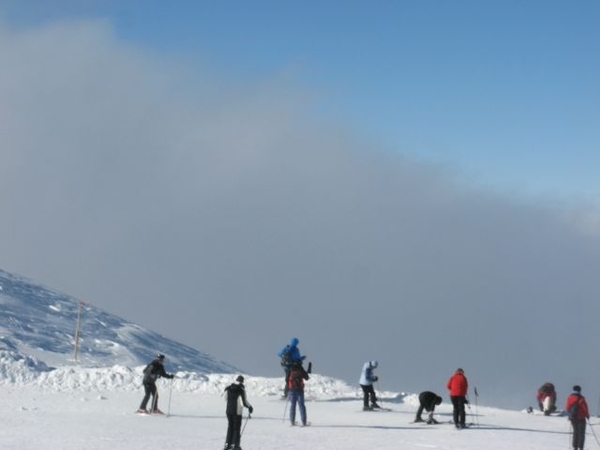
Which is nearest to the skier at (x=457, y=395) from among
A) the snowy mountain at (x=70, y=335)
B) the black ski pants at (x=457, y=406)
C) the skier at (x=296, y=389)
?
the black ski pants at (x=457, y=406)

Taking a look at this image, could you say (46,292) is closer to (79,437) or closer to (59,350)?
(59,350)

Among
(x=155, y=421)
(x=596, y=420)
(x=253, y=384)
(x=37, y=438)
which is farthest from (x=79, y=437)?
(x=596, y=420)

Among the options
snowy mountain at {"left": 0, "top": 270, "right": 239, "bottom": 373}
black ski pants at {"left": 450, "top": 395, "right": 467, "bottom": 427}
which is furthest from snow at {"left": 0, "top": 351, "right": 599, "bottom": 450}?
snowy mountain at {"left": 0, "top": 270, "right": 239, "bottom": 373}

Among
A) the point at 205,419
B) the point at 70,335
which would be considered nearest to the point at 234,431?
the point at 205,419

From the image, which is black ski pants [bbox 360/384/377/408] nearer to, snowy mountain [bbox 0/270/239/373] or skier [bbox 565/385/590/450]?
skier [bbox 565/385/590/450]

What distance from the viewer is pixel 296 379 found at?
20.6 m

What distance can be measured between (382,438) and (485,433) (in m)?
3.16

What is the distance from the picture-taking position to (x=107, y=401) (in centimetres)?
2417

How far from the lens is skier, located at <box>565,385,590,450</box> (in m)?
18.4

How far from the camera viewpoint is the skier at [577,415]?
18.4 meters

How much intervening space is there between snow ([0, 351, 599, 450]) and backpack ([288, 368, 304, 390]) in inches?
39.1

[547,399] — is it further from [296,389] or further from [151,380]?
[151,380]

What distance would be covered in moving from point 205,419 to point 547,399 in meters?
11.8

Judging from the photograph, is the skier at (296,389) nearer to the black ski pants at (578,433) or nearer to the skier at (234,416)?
the skier at (234,416)
